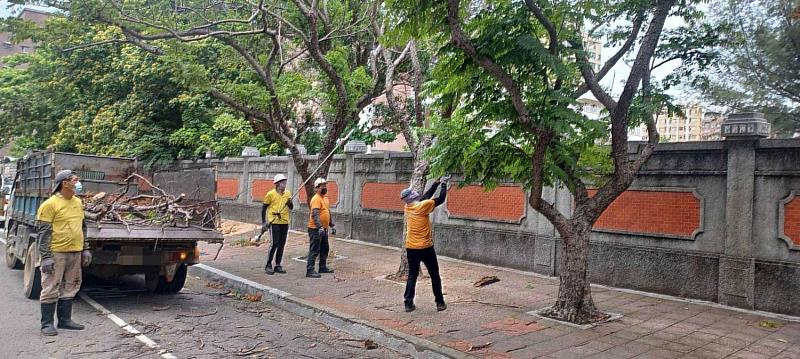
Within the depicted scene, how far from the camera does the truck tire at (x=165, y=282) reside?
8.72m

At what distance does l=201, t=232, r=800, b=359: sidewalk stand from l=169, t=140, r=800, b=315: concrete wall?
1.20 ft

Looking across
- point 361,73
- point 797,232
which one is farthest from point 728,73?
point 361,73

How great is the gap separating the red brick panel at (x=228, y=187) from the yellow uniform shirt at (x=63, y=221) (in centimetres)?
1402

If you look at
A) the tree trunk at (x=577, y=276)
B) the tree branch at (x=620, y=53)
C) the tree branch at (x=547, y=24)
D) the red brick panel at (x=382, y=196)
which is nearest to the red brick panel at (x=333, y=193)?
the red brick panel at (x=382, y=196)

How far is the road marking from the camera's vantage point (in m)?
5.89

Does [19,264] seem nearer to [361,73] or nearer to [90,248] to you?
[90,248]

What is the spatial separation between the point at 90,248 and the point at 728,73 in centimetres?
1044

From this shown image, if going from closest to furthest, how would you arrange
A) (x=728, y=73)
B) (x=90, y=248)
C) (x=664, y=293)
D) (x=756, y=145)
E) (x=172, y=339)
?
(x=172, y=339) → (x=90, y=248) → (x=756, y=145) → (x=664, y=293) → (x=728, y=73)

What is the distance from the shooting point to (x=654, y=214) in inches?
344

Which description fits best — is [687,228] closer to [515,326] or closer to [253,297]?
[515,326]

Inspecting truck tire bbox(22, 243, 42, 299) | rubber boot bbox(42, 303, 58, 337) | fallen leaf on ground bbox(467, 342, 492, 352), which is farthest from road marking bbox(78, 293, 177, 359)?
fallen leaf on ground bbox(467, 342, 492, 352)

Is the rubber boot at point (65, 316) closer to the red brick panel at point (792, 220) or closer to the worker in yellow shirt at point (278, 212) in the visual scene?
the worker in yellow shirt at point (278, 212)

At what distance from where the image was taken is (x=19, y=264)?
34.8ft

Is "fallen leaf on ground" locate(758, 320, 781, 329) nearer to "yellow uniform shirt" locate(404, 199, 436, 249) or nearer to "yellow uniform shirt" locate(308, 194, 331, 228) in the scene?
"yellow uniform shirt" locate(404, 199, 436, 249)
